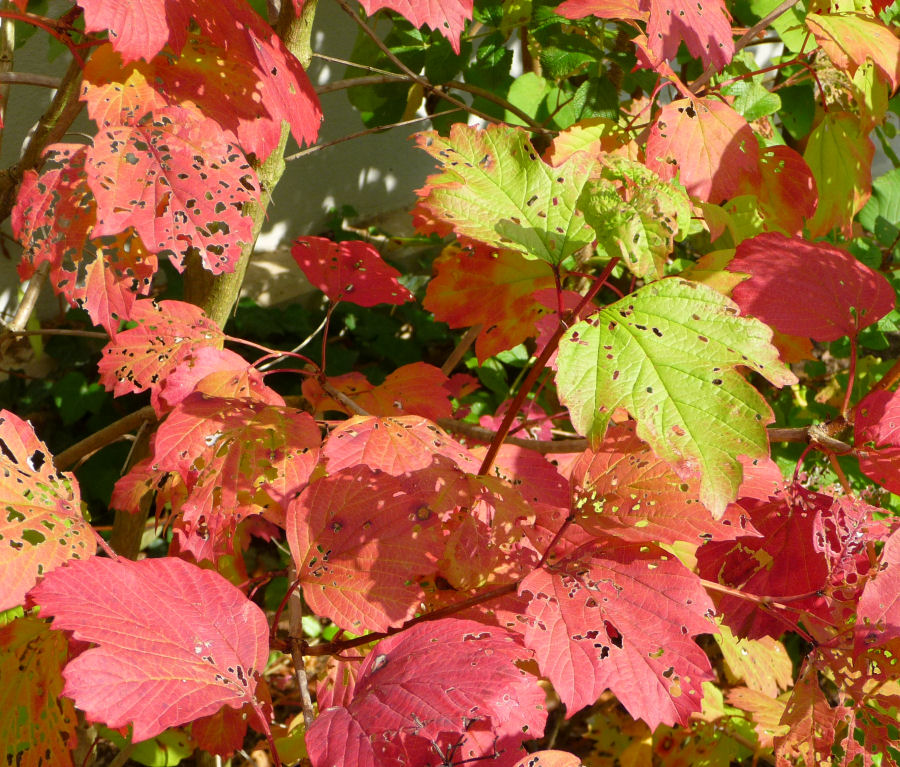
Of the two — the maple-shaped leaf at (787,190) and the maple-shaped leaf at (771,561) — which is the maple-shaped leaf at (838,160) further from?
the maple-shaped leaf at (771,561)

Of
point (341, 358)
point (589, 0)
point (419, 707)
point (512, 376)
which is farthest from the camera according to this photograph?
point (512, 376)

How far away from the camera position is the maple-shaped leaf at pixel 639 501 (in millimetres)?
709

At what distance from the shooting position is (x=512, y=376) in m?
2.54

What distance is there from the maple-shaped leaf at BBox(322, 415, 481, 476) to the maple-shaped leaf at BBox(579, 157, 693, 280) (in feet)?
0.94

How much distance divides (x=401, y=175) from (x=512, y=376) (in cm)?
107

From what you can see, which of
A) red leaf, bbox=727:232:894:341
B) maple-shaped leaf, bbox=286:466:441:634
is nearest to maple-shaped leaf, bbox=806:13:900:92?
red leaf, bbox=727:232:894:341

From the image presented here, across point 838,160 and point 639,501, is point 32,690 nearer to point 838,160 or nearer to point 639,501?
point 639,501

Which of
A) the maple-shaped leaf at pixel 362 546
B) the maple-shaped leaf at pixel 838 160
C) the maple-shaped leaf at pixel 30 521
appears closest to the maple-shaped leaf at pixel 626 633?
the maple-shaped leaf at pixel 362 546

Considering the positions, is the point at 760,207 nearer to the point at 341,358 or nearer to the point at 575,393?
the point at 575,393

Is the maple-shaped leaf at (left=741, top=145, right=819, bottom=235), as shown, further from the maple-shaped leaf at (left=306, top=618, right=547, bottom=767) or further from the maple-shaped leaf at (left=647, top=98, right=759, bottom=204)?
the maple-shaped leaf at (left=306, top=618, right=547, bottom=767)

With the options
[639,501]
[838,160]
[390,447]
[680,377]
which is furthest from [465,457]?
[838,160]

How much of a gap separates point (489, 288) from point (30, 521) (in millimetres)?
596

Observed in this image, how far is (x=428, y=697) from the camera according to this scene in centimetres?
57

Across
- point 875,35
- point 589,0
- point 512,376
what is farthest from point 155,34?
point 512,376
